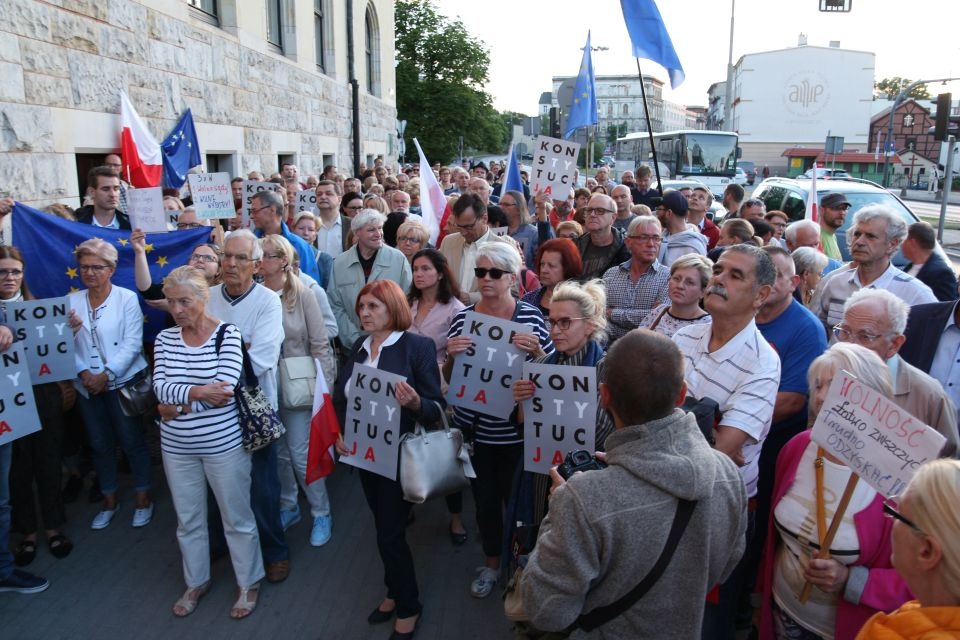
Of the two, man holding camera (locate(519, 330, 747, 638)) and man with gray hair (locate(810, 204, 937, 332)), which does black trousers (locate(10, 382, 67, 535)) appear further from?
man with gray hair (locate(810, 204, 937, 332))

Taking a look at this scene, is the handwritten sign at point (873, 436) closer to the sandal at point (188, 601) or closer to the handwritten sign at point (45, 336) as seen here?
the sandal at point (188, 601)

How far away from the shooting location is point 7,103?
20.7 ft

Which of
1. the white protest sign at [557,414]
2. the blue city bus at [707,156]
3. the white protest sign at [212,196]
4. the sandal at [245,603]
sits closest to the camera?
the white protest sign at [557,414]

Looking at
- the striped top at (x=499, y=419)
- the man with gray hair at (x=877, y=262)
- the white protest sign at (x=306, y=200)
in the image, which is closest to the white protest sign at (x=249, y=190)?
the white protest sign at (x=306, y=200)

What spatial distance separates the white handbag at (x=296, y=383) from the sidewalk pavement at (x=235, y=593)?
98 centimetres

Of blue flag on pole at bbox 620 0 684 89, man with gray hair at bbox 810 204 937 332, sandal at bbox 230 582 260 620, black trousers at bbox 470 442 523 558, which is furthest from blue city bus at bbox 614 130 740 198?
sandal at bbox 230 582 260 620

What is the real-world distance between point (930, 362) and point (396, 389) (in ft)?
9.25

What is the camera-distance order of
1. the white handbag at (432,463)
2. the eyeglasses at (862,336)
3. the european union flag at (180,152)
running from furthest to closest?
1. the european union flag at (180,152)
2. the white handbag at (432,463)
3. the eyeglasses at (862,336)

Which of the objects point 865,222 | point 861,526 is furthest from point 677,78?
point 861,526

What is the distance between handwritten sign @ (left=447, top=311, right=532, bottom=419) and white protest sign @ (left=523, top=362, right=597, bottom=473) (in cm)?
36

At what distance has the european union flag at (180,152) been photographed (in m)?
9.03

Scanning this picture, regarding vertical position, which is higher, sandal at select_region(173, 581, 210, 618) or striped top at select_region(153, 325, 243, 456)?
striped top at select_region(153, 325, 243, 456)

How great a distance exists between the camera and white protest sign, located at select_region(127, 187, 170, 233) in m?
5.27

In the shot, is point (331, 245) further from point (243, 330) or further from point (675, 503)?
point (675, 503)
